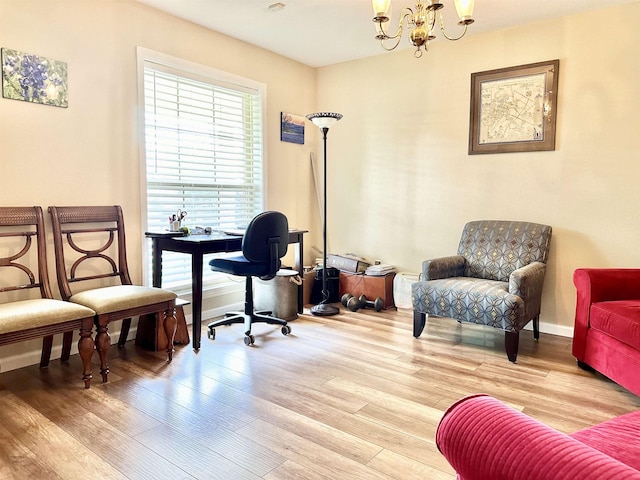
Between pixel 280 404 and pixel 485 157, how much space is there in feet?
9.07

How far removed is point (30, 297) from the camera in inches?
111

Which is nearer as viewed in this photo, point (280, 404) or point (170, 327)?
point (280, 404)

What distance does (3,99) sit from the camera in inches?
104

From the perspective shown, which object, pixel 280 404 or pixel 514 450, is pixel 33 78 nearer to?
pixel 280 404

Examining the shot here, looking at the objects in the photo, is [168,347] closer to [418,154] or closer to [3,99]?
[3,99]

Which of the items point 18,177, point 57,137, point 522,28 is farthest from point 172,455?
point 522,28

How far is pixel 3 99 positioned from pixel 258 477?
8.47 ft

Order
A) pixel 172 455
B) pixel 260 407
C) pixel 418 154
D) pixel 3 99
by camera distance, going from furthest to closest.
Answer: pixel 418 154
pixel 3 99
pixel 260 407
pixel 172 455

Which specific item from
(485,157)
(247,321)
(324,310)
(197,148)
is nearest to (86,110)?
(197,148)

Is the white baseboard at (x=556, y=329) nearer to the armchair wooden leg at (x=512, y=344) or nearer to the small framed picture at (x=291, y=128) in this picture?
the armchair wooden leg at (x=512, y=344)

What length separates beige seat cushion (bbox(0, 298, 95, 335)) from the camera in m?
2.19

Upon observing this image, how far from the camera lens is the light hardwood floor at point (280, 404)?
70.4 inches

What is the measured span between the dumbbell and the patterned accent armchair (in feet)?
2.62

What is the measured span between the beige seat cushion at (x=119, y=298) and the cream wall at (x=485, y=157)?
8.00 ft
